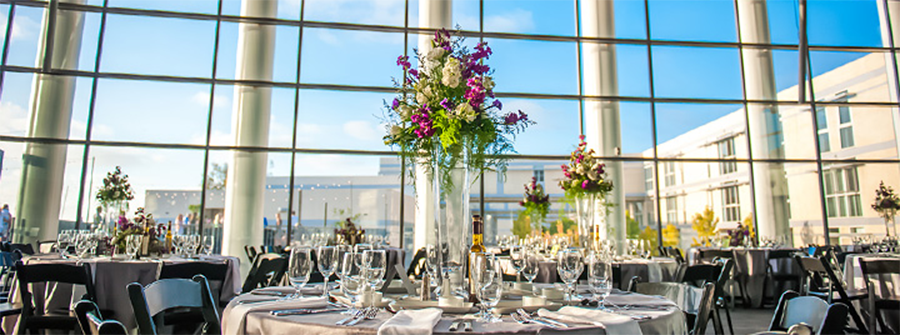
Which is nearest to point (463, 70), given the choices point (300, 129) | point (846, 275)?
point (846, 275)

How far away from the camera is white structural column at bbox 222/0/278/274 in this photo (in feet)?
27.3

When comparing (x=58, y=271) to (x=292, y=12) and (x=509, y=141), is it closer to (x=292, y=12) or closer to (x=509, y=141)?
(x=509, y=141)

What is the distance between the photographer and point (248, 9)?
8.71 meters

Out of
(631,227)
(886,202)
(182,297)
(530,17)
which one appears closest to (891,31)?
(886,202)

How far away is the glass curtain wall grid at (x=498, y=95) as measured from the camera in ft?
26.9

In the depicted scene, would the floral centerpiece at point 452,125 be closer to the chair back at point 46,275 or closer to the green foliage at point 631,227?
the chair back at point 46,275

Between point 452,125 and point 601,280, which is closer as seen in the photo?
point 601,280

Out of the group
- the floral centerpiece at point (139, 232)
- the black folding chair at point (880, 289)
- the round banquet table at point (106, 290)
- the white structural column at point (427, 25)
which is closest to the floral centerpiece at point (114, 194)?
the floral centerpiece at point (139, 232)

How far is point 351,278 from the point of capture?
1760mm

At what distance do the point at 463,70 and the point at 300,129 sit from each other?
6.78 meters

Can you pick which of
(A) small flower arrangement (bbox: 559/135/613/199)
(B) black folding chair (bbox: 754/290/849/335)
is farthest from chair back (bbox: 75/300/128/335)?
(A) small flower arrangement (bbox: 559/135/613/199)

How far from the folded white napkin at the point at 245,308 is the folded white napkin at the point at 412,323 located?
416 mm

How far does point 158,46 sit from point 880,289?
985 cm

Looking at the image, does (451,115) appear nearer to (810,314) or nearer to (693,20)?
(810,314)
